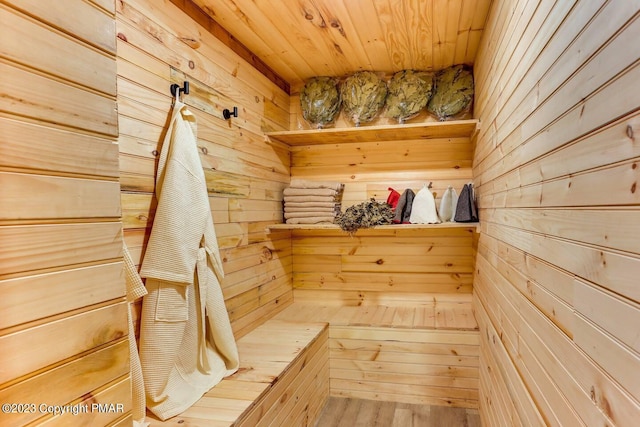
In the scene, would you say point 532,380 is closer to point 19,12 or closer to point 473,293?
point 19,12

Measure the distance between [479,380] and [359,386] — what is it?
82 cm

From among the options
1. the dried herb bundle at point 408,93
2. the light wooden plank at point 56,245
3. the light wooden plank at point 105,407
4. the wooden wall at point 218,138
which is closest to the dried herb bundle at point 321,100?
the wooden wall at point 218,138

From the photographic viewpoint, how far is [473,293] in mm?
2883

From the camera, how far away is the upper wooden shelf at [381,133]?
2639 millimetres

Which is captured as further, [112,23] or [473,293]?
[473,293]

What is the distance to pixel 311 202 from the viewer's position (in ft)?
9.59

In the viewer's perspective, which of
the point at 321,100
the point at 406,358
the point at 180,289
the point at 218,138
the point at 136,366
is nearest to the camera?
the point at 136,366

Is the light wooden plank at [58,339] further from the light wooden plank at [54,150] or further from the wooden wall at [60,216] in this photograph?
the light wooden plank at [54,150]

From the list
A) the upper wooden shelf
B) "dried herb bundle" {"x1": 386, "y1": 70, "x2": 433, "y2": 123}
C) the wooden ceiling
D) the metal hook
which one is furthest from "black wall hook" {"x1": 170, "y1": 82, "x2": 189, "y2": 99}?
"dried herb bundle" {"x1": 386, "y1": 70, "x2": 433, "y2": 123}

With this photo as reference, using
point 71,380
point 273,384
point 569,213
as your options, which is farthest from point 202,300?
point 569,213

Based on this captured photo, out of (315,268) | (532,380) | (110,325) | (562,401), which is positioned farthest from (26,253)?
(315,268)

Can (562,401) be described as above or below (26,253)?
below

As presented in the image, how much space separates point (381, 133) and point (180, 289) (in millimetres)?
1876

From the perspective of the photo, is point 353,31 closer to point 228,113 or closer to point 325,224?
point 228,113
